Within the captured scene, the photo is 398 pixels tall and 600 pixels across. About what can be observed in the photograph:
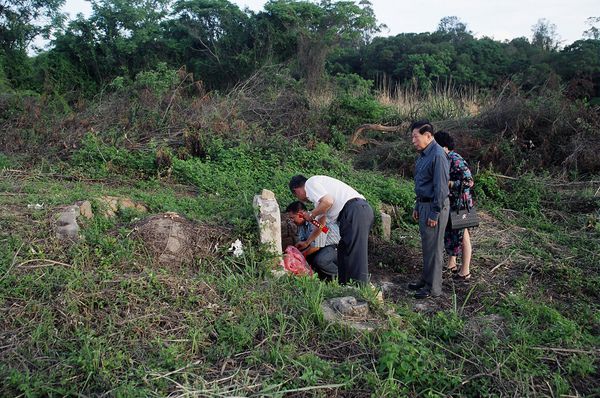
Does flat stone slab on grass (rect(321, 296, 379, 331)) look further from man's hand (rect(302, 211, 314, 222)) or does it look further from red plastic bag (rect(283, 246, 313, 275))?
man's hand (rect(302, 211, 314, 222))

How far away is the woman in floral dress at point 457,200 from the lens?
191 inches

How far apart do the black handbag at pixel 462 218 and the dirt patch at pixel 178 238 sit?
2159 millimetres

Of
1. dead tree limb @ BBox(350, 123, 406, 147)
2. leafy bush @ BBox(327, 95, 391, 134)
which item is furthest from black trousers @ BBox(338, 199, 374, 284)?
leafy bush @ BBox(327, 95, 391, 134)

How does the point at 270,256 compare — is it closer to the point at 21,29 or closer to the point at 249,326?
the point at 249,326

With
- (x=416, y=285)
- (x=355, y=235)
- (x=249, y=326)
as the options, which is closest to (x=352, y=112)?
(x=355, y=235)

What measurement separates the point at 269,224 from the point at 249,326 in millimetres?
1487

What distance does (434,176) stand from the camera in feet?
14.4

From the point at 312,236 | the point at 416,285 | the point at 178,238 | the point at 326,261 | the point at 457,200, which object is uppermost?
the point at 457,200

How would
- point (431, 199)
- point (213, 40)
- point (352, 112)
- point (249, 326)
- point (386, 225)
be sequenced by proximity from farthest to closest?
point (213, 40) → point (352, 112) → point (386, 225) → point (431, 199) → point (249, 326)

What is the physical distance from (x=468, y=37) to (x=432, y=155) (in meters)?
25.6

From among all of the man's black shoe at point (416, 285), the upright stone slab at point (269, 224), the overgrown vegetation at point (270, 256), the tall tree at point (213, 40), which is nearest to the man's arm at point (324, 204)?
the upright stone slab at point (269, 224)

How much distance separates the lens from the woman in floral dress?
15.9 feet

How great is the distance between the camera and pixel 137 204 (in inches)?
230

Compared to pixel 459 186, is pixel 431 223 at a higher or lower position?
lower
